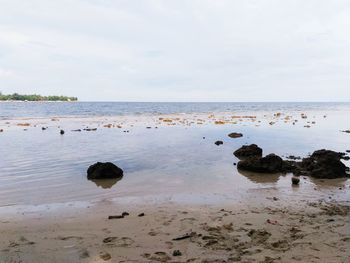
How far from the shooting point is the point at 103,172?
14820mm

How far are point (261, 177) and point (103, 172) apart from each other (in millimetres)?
6622

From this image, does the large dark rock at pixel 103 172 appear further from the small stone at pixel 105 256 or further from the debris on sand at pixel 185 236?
the small stone at pixel 105 256

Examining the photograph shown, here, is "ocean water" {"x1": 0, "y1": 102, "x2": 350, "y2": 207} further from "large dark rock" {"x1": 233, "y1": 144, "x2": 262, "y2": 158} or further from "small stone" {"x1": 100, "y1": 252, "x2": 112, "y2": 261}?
"small stone" {"x1": 100, "y1": 252, "x2": 112, "y2": 261}

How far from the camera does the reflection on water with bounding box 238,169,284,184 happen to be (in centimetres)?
1461

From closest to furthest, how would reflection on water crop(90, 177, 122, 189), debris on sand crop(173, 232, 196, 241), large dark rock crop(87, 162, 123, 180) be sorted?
debris on sand crop(173, 232, 196, 241)
reflection on water crop(90, 177, 122, 189)
large dark rock crop(87, 162, 123, 180)

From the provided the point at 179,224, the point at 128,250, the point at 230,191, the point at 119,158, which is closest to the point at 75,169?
the point at 119,158

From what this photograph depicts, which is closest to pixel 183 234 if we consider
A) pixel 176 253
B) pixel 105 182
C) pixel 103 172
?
pixel 176 253

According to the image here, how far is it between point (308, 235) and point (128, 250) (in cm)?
394

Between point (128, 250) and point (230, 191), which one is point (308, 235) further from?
point (230, 191)

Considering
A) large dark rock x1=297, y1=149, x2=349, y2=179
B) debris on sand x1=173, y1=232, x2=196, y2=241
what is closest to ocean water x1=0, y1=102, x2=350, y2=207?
large dark rock x1=297, y1=149, x2=349, y2=179

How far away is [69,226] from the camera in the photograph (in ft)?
29.0

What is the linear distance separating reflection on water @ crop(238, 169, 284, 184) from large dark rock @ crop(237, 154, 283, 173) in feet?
0.99

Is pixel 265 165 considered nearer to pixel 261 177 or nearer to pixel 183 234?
pixel 261 177

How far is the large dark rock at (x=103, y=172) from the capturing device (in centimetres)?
1477
